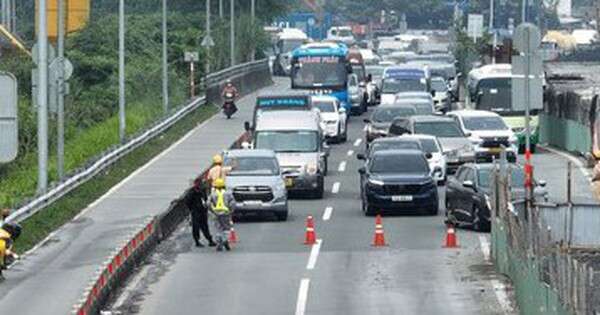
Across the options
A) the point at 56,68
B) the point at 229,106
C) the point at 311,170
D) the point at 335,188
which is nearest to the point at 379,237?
the point at 311,170

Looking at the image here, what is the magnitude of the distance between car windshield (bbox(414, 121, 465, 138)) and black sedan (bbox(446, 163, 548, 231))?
13172 mm

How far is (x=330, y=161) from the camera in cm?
5759

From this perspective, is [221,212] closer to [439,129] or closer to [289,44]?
[439,129]

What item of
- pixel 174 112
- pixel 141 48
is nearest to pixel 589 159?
pixel 174 112

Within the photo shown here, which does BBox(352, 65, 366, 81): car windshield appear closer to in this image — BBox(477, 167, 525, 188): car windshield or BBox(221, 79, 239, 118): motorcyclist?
BBox(221, 79, 239, 118): motorcyclist

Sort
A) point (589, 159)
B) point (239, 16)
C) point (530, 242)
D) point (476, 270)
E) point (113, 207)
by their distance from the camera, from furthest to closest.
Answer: point (239, 16) < point (589, 159) < point (113, 207) < point (476, 270) < point (530, 242)

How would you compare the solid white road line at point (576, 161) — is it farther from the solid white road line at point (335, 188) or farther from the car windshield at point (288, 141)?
the car windshield at point (288, 141)

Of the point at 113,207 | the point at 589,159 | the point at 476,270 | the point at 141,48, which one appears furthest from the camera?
the point at 141,48

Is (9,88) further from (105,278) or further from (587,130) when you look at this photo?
(587,130)

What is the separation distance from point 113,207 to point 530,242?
64.4ft

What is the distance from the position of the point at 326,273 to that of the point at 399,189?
385 inches

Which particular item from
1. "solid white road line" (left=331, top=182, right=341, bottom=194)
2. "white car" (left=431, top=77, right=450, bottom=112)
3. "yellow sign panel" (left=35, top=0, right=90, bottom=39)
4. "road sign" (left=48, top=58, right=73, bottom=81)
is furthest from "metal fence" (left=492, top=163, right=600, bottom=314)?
"white car" (left=431, top=77, right=450, bottom=112)

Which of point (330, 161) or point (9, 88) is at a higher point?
point (9, 88)

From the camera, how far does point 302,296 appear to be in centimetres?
3019
